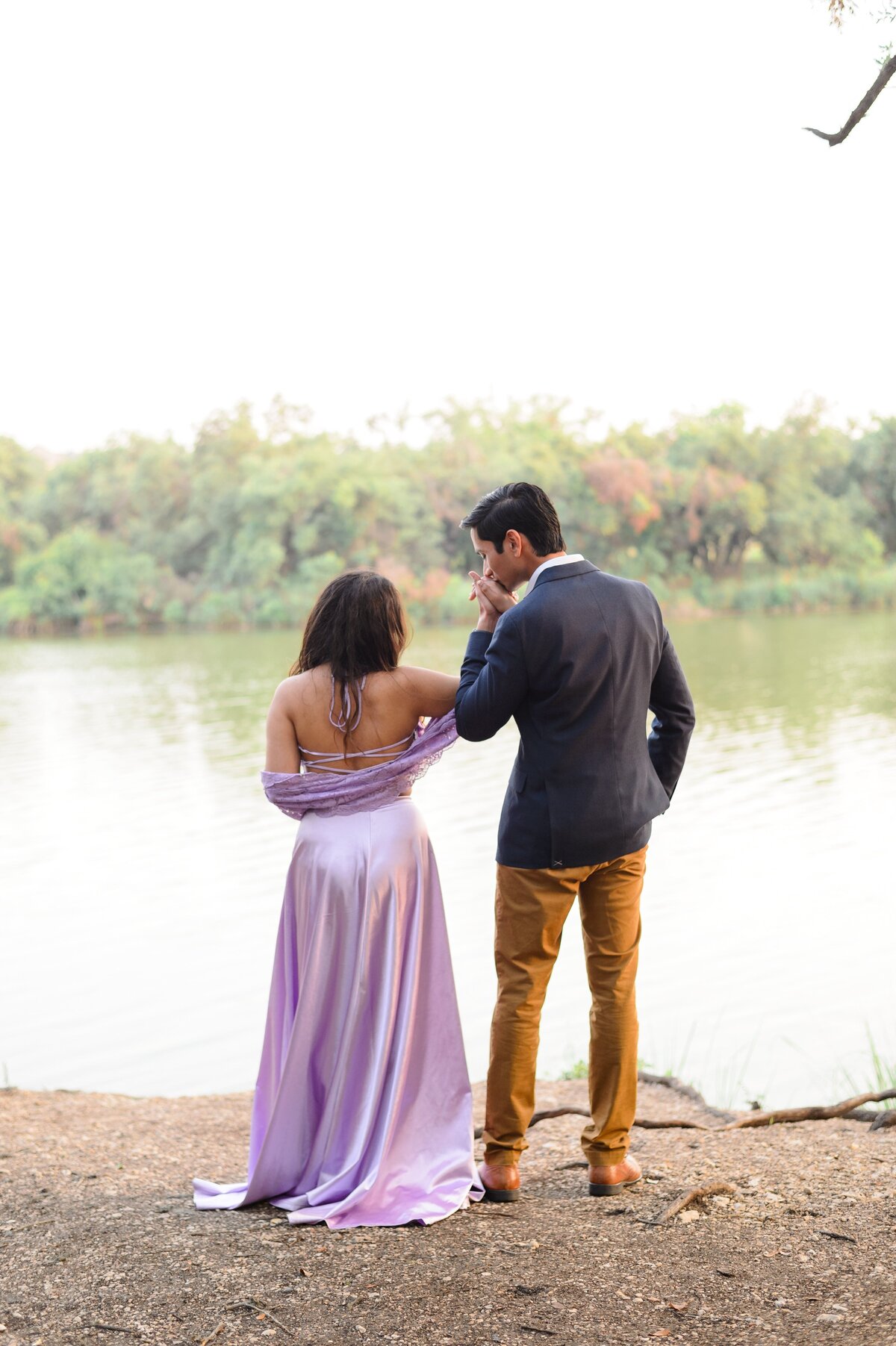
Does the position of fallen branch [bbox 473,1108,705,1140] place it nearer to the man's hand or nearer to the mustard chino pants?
the mustard chino pants

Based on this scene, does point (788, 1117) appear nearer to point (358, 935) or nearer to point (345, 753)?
point (358, 935)

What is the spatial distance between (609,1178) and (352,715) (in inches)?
47.0

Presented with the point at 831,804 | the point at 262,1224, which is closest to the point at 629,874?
the point at 262,1224

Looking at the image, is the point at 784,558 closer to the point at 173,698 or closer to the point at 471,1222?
the point at 173,698

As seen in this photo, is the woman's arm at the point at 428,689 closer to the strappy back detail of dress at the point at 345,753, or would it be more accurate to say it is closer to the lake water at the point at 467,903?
the strappy back detail of dress at the point at 345,753

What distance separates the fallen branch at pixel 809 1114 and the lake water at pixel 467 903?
1.08 m

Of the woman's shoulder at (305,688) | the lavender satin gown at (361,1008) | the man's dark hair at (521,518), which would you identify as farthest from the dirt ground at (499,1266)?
the man's dark hair at (521,518)

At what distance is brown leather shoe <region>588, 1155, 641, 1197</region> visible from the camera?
2.97 m

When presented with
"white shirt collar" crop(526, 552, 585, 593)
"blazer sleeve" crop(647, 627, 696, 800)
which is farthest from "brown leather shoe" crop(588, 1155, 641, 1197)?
"white shirt collar" crop(526, 552, 585, 593)

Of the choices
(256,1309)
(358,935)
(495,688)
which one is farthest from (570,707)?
(256,1309)

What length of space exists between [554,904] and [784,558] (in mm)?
40571

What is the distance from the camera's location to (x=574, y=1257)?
256 centimetres

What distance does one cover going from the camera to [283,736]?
297 centimetres

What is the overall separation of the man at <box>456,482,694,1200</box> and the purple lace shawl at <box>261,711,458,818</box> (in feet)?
0.47
